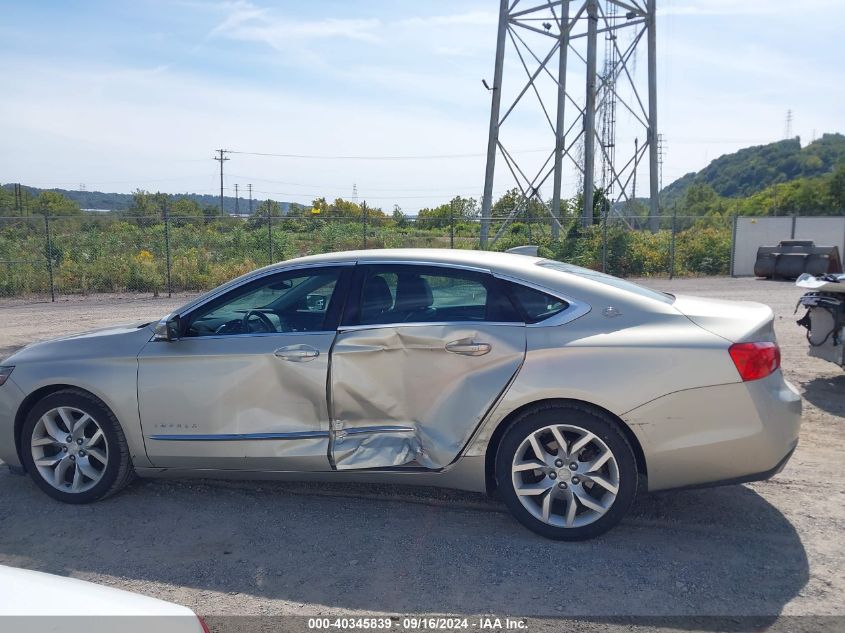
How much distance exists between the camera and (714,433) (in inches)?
158

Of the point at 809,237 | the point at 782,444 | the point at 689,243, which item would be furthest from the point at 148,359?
the point at 809,237

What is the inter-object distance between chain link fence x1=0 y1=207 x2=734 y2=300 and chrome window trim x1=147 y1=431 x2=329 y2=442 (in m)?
14.1

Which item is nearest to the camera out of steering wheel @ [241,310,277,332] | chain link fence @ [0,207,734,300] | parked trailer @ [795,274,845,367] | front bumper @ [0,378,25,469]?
steering wheel @ [241,310,277,332]

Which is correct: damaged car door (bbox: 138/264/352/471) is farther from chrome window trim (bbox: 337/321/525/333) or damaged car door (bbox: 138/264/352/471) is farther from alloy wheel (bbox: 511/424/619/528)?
alloy wheel (bbox: 511/424/619/528)

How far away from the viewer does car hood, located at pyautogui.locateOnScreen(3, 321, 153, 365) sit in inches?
190

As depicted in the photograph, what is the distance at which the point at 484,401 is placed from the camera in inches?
167

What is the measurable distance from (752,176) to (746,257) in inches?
3762

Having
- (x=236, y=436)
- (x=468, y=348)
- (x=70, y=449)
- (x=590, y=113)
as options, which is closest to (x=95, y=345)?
(x=70, y=449)

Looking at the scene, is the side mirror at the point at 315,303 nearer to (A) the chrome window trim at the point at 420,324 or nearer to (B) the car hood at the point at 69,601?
(A) the chrome window trim at the point at 420,324

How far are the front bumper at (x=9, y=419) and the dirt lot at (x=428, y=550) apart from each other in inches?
11.2

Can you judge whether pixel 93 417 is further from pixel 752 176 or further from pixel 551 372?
pixel 752 176

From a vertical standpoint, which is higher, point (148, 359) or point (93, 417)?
point (148, 359)

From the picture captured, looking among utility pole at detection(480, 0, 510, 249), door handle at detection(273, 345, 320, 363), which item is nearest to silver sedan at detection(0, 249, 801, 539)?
door handle at detection(273, 345, 320, 363)

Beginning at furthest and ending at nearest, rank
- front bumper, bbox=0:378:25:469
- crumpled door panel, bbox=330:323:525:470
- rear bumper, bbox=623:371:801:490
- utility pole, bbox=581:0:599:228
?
utility pole, bbox=581:0:599:228 < front bumper, bbox=0:378:25:469 < crumpled door panel, bbox=330:323:525:470 < rear bumper, bbox=623:371:801:490
